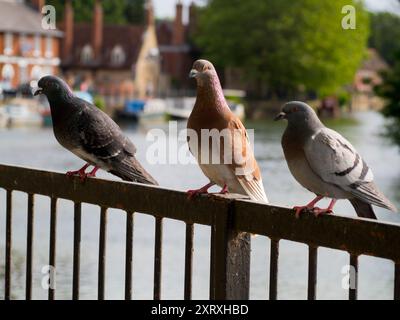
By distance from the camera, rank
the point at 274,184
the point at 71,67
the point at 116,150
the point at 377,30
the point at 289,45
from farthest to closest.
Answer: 1. the point at 377,30
2. the point at 71,67
3. the point at 289,45
4. the point at 274,184
5. the point at 116,150

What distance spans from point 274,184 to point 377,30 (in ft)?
261

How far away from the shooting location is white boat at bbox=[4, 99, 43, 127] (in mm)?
54312

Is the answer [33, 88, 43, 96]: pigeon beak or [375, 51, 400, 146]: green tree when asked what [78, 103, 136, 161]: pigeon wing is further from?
[375, 51, 400, 146]: green tree

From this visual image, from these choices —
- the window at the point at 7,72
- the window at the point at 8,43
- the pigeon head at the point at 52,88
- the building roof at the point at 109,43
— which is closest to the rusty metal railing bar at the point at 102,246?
the pigeon head at the point at 52,88

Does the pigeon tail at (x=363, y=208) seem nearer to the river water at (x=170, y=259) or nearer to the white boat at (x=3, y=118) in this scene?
the river water at (x=170, y=259)

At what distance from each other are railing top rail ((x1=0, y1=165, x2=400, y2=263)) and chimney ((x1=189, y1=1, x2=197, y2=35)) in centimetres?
7581

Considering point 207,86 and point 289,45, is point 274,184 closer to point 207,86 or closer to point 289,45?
point 207,86

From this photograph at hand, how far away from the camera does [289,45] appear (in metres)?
63.9

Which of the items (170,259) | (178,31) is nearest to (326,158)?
(170,259)

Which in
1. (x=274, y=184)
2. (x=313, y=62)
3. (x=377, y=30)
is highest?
(x=377, y=30)

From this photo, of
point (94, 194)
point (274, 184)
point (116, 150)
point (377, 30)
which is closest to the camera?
point (94, 194)

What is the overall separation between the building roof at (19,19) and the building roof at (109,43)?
469 cm

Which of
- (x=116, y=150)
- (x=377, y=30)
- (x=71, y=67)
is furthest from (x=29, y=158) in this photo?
(x=377, y=30)

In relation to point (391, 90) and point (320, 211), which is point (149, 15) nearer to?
point (391, 90)
